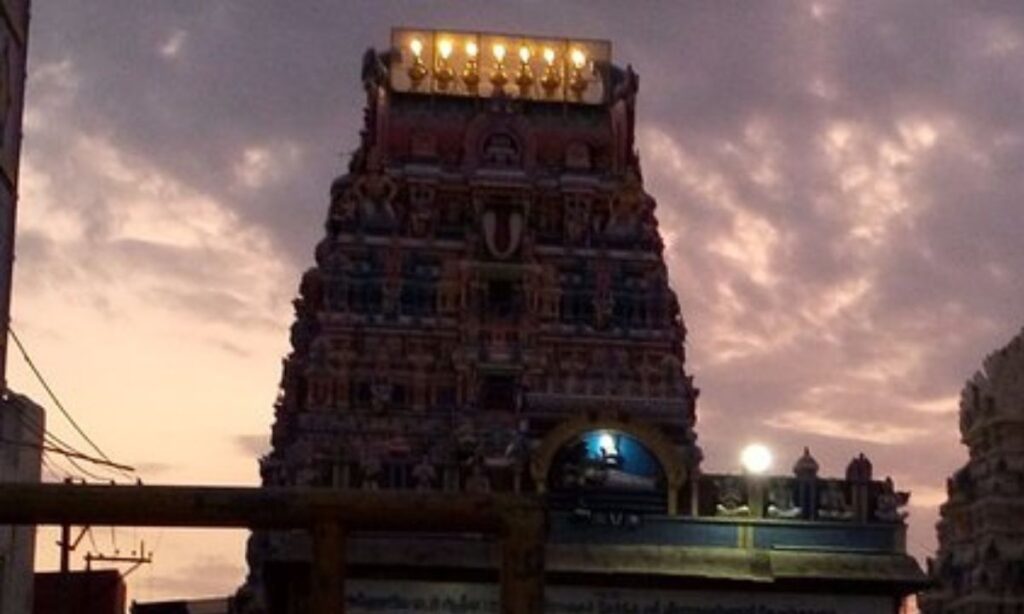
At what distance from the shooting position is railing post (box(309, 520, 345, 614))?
16.8 m

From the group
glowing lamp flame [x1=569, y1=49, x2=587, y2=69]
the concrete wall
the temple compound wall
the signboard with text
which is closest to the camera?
the concrete wall

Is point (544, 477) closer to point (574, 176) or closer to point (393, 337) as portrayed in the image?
point (393, 337)

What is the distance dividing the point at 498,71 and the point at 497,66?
77cm

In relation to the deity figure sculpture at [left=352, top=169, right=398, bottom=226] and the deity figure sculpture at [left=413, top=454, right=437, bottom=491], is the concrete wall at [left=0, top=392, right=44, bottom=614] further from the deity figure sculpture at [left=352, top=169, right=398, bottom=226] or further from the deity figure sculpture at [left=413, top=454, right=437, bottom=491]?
the deity figure sculpture at [left=352, top=169, right=398, bottom=226]

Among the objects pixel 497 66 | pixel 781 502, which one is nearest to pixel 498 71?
pixel 497 66

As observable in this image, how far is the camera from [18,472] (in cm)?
2655

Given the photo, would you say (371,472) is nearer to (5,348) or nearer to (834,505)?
(834,505)

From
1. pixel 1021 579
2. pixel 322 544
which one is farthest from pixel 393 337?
pixel 322 544

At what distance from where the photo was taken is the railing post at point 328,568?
1677cm

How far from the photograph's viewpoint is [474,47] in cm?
10531

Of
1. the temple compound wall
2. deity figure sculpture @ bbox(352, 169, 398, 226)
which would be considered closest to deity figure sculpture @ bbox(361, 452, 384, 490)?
the temple compound wall

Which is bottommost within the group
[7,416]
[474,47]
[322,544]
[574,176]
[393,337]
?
[322,544]

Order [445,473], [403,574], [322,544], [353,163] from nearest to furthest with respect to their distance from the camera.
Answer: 1. [322,544]
2. [403,574]
3. [445,473]
4. [353,163]

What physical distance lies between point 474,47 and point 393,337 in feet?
68.0
